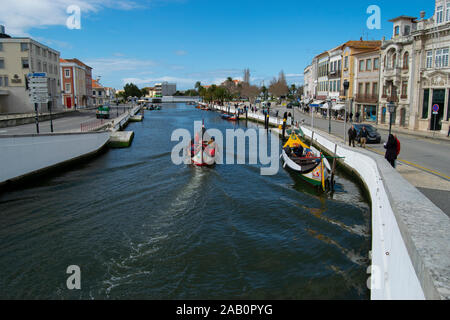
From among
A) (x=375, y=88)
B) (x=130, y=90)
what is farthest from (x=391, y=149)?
(x=130, y=90)

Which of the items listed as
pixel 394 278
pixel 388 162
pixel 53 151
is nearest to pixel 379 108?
pixel 388 162

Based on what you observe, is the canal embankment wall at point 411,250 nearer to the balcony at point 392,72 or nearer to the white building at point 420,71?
the white building at point 420,71

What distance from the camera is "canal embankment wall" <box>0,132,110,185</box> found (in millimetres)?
20319

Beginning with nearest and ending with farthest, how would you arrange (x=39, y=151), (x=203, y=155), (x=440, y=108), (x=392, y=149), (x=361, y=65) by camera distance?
(x=392, y=149)
(x=39, y=151)
(x=203, y=155)
(x=440, y=108)
(x=361, y=65)

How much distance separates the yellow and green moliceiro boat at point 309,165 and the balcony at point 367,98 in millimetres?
24610

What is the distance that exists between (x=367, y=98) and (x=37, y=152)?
40.6m

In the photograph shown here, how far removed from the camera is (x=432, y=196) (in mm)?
12859

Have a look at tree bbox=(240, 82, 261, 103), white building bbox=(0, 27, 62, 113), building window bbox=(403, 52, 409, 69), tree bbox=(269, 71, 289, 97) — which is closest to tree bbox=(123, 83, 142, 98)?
tree bbox=(240, 82, 261, 103)

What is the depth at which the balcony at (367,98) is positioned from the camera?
1811 inches

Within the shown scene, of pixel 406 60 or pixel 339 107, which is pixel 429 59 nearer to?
pixel 406 60

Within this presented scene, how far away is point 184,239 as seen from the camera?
12.9 metres

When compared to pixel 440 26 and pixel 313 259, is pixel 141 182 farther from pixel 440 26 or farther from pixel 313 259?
pixel 440 26

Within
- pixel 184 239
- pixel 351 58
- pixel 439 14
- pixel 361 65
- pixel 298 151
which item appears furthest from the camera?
pixel 351 58

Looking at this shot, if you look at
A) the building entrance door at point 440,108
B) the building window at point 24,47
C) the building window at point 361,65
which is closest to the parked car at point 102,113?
the building window at point 24,47
